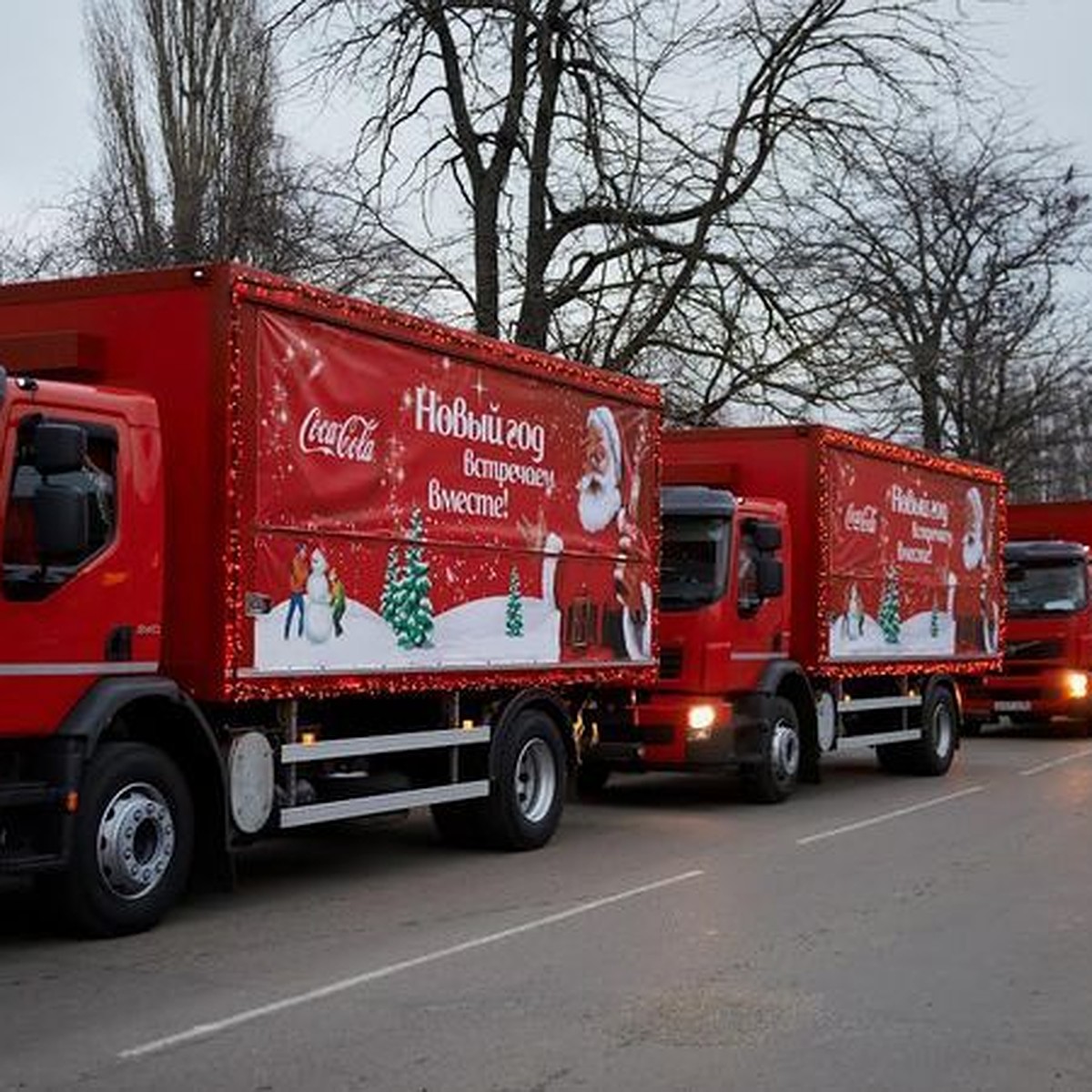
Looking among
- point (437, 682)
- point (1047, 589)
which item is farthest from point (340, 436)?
point (1047, 589)

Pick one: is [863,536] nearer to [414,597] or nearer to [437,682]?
[437,682]

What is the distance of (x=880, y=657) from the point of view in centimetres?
1636

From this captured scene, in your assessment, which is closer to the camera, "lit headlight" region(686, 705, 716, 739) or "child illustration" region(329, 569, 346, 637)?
"child illustration" region(329, 569, 346, 637)

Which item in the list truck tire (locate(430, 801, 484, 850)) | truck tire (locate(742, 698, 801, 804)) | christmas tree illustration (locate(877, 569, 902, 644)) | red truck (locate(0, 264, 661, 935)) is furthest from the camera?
christmas tree illustration (locate(877, 569, 902, 644))

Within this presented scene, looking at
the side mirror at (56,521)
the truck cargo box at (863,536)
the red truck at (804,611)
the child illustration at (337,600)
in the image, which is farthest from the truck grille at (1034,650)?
the side mirror at (56,521)

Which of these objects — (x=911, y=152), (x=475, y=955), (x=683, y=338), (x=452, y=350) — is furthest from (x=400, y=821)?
(x=911, y=152)

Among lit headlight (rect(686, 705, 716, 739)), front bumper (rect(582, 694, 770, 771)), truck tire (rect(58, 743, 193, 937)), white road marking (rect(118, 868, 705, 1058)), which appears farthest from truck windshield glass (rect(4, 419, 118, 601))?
lit headlight (rect(686, 705, 716, 739))

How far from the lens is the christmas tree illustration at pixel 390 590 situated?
984cm

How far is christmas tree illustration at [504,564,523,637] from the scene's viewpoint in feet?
36.2

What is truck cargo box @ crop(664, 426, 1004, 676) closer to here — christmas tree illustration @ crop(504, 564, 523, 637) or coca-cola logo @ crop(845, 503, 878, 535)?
coca-cola logo @ crop(845, 503, 878, 535)

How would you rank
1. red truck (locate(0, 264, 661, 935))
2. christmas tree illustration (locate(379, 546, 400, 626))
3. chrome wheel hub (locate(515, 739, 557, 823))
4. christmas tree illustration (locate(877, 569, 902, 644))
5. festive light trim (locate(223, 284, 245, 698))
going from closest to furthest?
red truck (locate(0, 264, 661, 935)) → festive light trim (locate(223, 284, 245, 698)) → christmas tree illustration (locate(379, 546, 400, 626)) → chrome wheel hub (locate(515, 739, 557, 823)) → christmas tree illustration (locate(877, 569, 902, 644))

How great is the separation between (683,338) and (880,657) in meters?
6.24

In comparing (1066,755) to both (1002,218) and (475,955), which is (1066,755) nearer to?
(475,955)

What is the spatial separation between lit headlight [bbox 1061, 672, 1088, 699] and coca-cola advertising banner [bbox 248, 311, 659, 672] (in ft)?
41.0
